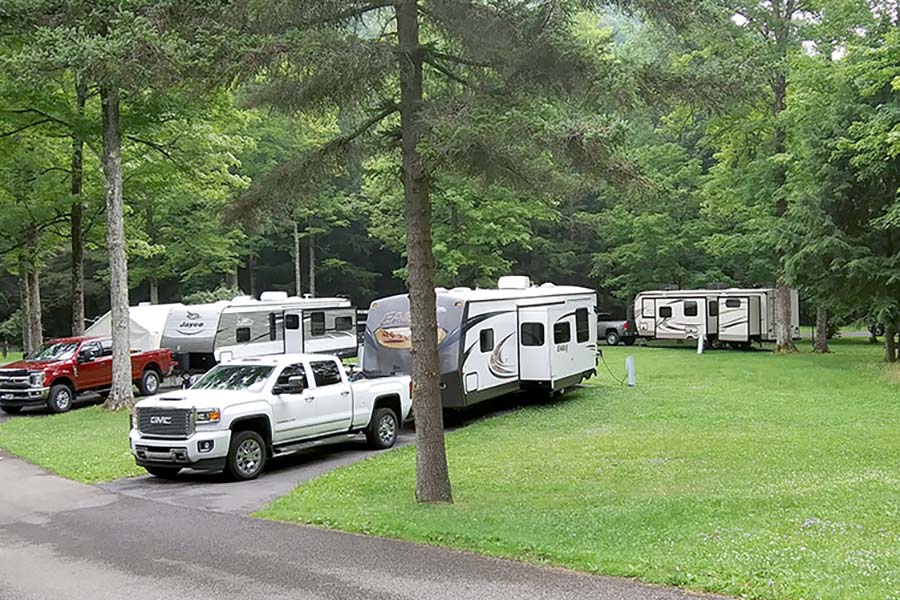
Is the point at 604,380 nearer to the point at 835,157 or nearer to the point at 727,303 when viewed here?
the point at 835,157

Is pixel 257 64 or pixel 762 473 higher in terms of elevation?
pixel 257 64

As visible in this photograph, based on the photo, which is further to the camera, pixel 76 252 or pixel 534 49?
pixel 76 252

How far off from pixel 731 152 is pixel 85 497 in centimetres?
2765

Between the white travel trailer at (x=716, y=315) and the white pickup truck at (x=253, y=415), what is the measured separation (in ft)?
73.8

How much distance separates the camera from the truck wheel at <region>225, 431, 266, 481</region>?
11180 millimetres

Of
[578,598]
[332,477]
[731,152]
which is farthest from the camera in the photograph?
[731,152]

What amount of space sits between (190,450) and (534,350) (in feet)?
31.0

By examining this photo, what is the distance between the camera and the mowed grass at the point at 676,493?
20.5 feet

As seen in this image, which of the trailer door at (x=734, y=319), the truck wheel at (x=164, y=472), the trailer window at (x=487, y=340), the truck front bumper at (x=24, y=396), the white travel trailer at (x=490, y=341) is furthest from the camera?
the trailer door at (x=734, y=319)

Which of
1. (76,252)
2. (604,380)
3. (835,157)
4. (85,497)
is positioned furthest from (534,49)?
(76,252)

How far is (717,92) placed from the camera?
29.1ft

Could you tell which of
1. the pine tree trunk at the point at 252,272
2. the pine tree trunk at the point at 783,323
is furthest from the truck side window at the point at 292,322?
the pine tree trunk at the point at 252,272

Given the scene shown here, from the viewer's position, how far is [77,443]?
14.3 meters

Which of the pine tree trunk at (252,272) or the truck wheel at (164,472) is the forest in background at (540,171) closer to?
the pine tree trunk at (252,272)
